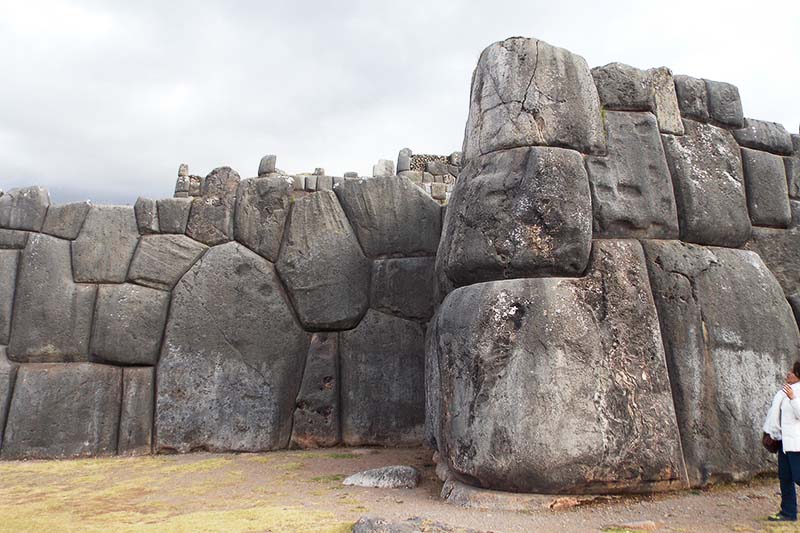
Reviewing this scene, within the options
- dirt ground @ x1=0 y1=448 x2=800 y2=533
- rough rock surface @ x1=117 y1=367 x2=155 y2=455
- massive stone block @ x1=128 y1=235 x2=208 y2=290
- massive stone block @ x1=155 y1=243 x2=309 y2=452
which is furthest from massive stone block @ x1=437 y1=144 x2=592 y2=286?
rough rock surface @ x1=117 y1=367 x2=155 y2=455

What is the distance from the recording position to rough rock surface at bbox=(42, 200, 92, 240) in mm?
6430

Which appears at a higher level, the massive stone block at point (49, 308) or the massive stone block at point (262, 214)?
the massive stone block at point (262, 214)

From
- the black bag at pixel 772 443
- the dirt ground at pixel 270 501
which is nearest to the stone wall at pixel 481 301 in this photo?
the dirt ground at pixel 270 501

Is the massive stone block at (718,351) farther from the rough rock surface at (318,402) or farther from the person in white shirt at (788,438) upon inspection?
the rough rock surface at (318,402)

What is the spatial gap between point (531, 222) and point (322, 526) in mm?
2330

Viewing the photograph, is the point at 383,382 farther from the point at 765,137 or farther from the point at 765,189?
the point at 765,137

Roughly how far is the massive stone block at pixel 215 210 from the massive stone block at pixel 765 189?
185 inches

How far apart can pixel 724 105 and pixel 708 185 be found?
863 millimetres

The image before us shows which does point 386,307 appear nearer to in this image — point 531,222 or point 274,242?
point 274,242

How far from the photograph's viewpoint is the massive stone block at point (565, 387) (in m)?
4.05

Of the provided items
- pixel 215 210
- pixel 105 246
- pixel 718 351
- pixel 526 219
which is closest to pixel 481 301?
pixel 526 219

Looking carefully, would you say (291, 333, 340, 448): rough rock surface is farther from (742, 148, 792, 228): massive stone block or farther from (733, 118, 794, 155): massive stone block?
(733, 118, 794, 155): massive stone block

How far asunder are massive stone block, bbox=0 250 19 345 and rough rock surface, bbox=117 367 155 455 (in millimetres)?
1212

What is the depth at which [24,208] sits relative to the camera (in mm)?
6473
